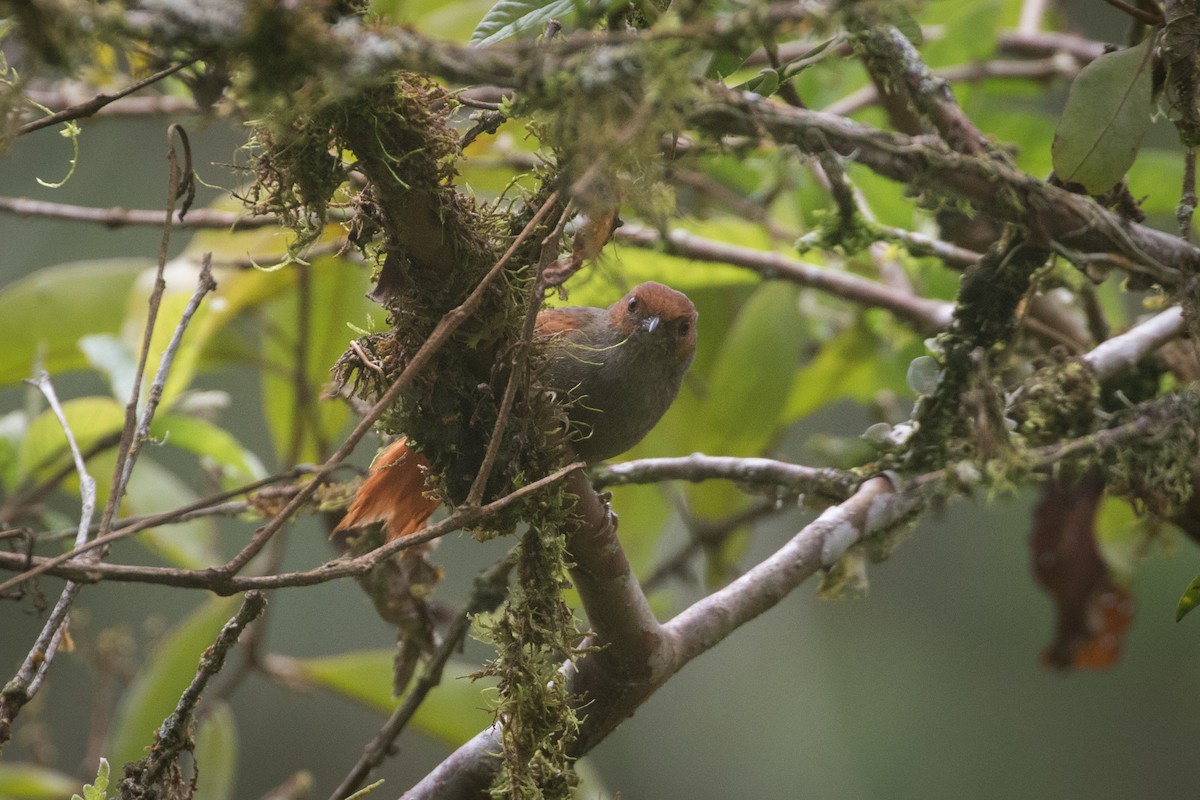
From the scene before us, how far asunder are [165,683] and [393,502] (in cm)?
125

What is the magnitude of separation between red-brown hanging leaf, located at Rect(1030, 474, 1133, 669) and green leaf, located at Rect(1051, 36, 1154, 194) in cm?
140

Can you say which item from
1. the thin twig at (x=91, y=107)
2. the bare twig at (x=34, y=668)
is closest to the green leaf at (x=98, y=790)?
the bare twig at (x=34, y=668)

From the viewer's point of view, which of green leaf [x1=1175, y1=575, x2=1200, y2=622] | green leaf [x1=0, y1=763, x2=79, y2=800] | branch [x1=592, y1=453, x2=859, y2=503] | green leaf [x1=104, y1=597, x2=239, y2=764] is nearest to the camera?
green leaf [x1=1175, y1=575, x2=1200, y2=622]

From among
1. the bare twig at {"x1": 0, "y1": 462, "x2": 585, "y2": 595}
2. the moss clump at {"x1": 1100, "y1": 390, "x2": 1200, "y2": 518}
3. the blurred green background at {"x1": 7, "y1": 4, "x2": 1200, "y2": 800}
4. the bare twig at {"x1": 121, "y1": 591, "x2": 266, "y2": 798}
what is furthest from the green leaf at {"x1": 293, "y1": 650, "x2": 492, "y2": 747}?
the blurred green background at {"x1": 7, "y1": 4, "x2": 1200, "y2": 800}

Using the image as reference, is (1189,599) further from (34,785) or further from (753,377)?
(34,785)

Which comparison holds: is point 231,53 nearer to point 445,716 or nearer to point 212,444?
point 212,444

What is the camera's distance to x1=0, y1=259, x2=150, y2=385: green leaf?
3100 mm

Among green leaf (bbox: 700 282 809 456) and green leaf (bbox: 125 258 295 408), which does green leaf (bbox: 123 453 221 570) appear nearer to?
green leaf (bbox: 125 258 295 408)

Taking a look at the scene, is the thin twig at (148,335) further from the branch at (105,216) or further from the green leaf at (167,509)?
the green leaf at (167,509)

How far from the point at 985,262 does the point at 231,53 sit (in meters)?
1.42

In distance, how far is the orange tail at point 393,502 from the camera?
214 centimetres

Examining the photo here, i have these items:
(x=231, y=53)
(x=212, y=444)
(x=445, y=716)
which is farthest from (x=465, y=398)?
(x=445, y=716)

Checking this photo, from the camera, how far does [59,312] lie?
125 inches

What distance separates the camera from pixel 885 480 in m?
2.05
